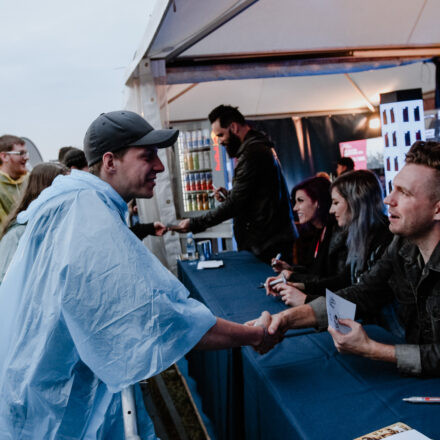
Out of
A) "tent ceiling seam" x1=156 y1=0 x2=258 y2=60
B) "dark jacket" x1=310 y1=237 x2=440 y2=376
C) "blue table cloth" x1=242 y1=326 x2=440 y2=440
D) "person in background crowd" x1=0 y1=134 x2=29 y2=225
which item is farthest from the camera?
"person in background crowd" x1=0 y1=134 x2=29 y2=225

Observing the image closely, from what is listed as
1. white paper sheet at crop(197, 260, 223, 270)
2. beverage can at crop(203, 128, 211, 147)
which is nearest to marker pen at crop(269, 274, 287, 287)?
white paper sheet at crop(197, 260, 223, 270)

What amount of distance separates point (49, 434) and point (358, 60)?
5319 mm

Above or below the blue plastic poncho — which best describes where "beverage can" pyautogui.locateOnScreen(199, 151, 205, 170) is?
above

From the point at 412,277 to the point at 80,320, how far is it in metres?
→ 1.26

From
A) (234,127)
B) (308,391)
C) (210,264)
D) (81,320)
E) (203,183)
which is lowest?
(210,264)

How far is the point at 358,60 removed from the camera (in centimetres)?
508

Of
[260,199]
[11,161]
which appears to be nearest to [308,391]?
[260,199]

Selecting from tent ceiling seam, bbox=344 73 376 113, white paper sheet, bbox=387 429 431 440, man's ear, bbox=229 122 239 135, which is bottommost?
white paper sheet, bbox=387 429 431 440

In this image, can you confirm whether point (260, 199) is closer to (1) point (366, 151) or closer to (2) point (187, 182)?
(2) point (187, 182)

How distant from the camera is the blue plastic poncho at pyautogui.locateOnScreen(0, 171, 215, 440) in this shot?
92 cm

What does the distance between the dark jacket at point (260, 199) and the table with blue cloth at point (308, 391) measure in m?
1.33

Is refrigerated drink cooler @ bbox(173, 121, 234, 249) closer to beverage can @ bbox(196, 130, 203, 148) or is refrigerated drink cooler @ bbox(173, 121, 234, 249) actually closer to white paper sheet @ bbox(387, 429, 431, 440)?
beverage can @ bbox(196, 130, 203, 148)

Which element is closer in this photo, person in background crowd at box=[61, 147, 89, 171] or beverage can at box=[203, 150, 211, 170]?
person in background crowd at box=[61, 147, 89, 171]

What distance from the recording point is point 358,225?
2264 millimetres
